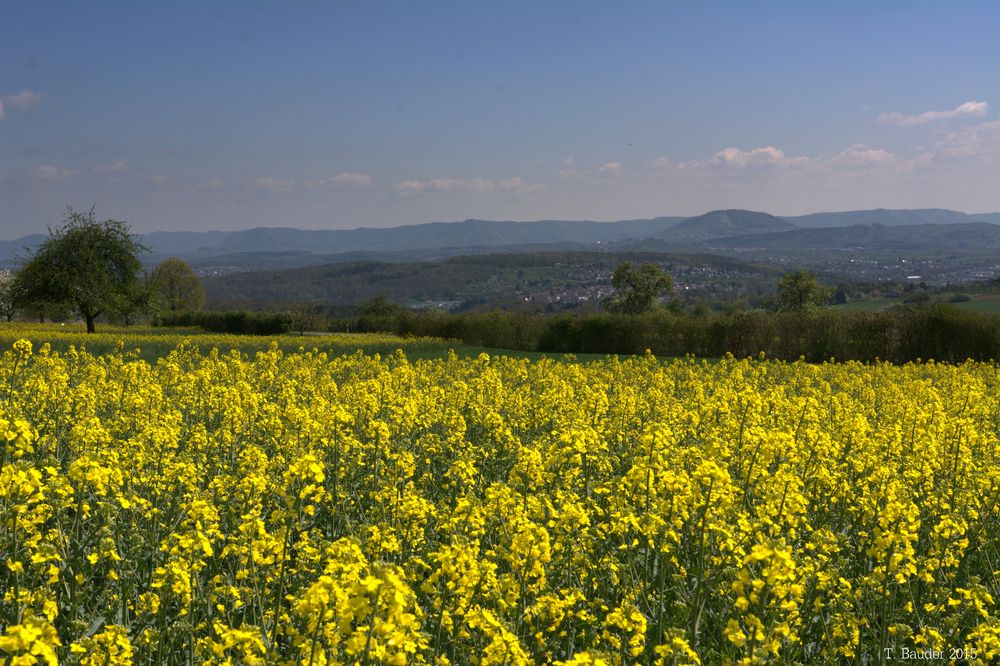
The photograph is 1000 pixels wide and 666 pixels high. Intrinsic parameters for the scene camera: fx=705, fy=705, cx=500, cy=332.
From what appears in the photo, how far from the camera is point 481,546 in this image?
271 inches

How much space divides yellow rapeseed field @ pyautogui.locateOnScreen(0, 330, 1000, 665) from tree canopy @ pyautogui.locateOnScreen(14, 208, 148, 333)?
4817 cm

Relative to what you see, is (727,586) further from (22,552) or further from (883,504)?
(22,552)

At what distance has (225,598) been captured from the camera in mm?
5605

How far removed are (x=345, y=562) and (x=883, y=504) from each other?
5864mm

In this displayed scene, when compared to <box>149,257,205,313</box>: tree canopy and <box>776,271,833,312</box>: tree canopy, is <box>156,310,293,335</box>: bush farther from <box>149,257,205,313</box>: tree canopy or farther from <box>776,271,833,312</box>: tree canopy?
<box>776,271,833,312</box>: tree canopy

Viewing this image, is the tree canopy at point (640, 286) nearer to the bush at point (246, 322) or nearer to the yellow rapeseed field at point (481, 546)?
the bush at point (246, 322)

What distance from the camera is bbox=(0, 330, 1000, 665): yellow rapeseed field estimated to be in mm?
4297

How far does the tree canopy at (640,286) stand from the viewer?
100 m

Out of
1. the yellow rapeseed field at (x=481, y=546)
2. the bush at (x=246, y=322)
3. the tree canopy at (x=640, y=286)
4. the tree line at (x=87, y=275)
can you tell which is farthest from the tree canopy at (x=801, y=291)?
the yellow rapeseed field at (x=481, y=546)

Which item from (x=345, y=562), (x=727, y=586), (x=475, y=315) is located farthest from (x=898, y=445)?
(x=475, y=315)

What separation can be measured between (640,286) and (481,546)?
96.7 metres

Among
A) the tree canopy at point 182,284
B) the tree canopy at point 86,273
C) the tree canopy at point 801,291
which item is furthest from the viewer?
the tree canopy at point 182,284

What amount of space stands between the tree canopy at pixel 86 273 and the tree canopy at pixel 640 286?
6233 cm

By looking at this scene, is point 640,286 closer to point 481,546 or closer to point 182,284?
point 182,284
